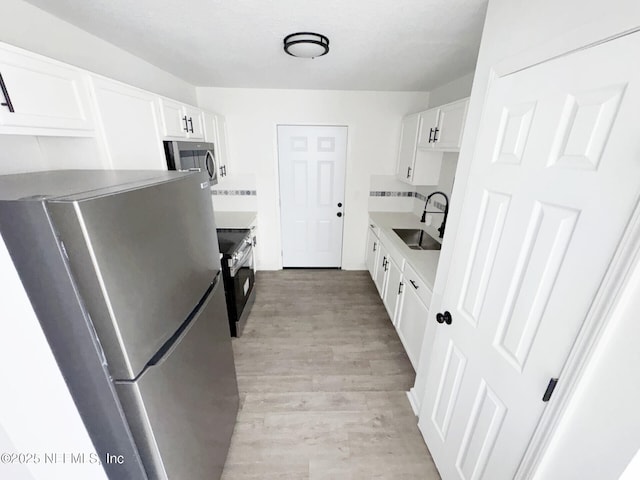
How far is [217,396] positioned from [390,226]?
2.30 meters

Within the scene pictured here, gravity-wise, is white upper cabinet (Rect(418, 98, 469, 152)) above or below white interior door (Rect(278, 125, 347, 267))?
above

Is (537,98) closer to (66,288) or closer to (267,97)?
(66,288)

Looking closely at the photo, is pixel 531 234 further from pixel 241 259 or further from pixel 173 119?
pixel 173 119

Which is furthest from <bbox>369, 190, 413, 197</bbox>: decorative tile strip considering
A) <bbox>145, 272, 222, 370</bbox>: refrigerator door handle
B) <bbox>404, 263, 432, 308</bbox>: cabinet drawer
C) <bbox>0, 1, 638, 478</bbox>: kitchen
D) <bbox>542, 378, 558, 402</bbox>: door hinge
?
<bbox>542, 378, 558, 402</bbox>: door hinge

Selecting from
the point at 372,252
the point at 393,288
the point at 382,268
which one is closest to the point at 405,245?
the point at 393,288

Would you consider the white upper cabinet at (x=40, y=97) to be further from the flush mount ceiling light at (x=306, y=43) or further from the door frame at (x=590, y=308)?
the door frame at (x=590, y=308)

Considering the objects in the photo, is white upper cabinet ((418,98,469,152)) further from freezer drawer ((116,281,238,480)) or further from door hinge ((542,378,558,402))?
A: freezer drawer ((116,281,238,480))

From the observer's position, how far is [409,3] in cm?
117

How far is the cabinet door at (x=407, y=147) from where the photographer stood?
272 cm

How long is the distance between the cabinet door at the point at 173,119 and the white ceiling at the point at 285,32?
36cm

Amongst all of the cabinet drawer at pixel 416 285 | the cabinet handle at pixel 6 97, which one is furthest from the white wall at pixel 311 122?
the cabinet handle at pixel 6 97

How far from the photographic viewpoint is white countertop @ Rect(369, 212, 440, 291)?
1.81 meters

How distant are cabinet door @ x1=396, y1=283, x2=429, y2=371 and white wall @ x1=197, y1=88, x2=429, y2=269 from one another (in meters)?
1.68

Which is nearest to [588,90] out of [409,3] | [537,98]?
[537,98]
